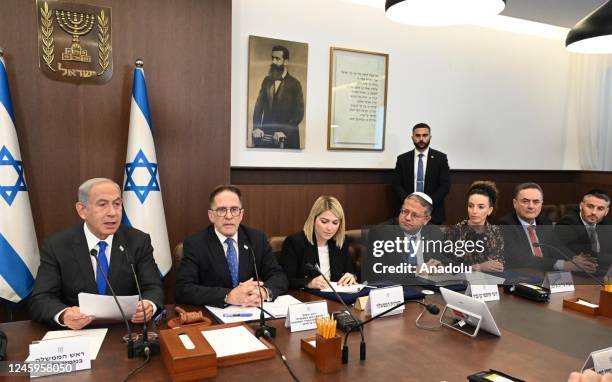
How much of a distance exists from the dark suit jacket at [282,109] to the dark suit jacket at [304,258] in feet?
5.48

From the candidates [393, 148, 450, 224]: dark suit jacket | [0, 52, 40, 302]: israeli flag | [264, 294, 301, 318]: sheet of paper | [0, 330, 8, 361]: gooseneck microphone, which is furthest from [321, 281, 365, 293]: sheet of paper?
[393, 148, 450, 224]: dark suit jacket

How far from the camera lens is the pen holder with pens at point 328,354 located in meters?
1.32

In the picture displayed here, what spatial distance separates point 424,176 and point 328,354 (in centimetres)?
334

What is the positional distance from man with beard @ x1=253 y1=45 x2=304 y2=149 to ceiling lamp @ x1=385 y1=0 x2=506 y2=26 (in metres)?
2.13

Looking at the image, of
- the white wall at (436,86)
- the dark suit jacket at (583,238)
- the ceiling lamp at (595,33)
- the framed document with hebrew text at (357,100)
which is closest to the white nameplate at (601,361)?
the dark suit jacket at (583,238)

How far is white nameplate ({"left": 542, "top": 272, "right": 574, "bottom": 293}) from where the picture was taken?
2.33 m

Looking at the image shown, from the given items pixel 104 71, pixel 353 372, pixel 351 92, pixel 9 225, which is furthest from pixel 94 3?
pixel 353 372

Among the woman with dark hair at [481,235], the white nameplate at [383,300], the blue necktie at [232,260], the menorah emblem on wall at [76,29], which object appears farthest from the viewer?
the menorah emblem on wall at [76,29]

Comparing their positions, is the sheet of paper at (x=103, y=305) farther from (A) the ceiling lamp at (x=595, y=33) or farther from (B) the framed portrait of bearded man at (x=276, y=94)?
(A) the ceiling lamp at (x=595, y=33)

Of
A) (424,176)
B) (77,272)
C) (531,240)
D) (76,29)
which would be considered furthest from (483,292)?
(76,29)

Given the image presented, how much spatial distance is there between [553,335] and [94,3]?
324 cm

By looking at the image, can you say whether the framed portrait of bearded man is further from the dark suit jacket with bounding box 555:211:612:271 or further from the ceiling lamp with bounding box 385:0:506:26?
the dark suit jacket with bounding box 555:211:612:271

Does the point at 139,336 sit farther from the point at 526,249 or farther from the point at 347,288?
the point at 526,249

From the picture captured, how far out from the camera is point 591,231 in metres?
3.14
